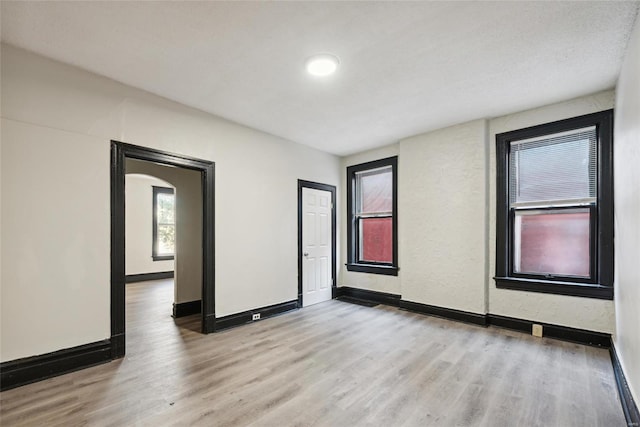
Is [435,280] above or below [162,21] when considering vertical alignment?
below

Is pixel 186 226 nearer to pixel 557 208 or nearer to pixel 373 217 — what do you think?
pixel 373 217

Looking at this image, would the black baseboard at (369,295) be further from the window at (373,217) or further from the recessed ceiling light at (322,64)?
the recessed ceiling light at (322,64)

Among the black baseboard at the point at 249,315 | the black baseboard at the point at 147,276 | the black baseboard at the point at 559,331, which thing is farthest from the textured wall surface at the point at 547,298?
the black baseboard at the point at 147,276

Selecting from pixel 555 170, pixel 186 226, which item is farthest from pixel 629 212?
pixel 186 226

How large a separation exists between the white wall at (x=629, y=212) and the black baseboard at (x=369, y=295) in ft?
9.01

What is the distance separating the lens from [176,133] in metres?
3.46

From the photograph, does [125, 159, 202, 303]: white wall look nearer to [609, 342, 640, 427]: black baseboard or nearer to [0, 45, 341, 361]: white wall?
[0, 45, 341, 361]: white wall

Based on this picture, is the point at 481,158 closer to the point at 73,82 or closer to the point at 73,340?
the point at 73,82

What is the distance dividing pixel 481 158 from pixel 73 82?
4.64m

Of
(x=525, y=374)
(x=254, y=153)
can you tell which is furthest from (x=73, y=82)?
(x=525, y=374)

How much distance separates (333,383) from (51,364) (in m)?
2.42

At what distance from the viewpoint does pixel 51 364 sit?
254cm

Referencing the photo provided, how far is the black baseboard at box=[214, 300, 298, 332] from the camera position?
378 cm

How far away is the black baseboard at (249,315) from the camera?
378 centimetres
